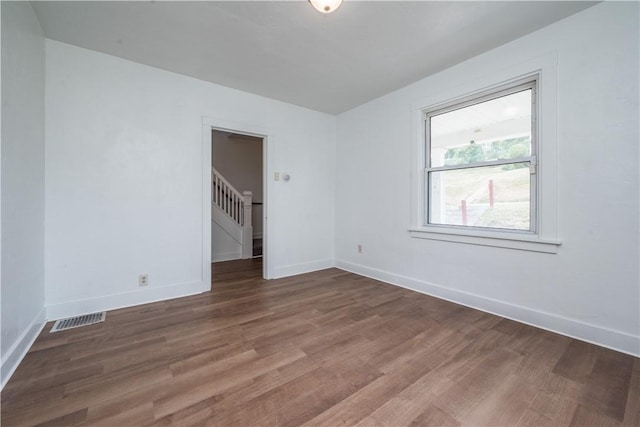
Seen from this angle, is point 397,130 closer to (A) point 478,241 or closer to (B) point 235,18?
(A) point 478,241

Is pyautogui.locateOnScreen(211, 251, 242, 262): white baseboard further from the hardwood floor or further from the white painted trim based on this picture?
the hardwood floor

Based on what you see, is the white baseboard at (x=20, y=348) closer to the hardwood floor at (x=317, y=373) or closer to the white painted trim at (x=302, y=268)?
the hardwood floor at (x=317, y=373)

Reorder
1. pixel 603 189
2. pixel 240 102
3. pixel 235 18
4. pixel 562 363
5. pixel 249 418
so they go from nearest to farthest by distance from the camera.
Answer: pixel 249 418
pixel 562 363
pixel 603 189
pixel 235 18
pixel 240 102

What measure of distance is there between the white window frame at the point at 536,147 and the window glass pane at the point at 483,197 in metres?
0.09

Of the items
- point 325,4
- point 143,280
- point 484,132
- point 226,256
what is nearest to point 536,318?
point 484,132

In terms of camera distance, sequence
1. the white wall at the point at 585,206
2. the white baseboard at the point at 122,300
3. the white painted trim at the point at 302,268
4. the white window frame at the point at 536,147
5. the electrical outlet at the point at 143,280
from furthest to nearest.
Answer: the white painted trim at the point at 302,268, the electrical outlet at the point at 143,280, the white baseboard at the point at 122,300, the white window frame at the point at 536,147, the white wall at the point at 585,206

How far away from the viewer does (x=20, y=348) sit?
1782 mm

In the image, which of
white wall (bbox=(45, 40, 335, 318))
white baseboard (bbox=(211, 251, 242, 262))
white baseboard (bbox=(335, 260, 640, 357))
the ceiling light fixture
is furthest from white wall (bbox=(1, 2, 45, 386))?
white baseboard (bbox=(335, 260, 640, 357))

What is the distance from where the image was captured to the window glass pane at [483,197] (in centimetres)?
246

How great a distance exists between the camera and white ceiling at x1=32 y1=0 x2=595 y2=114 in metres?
1.99

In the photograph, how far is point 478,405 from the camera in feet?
4.61

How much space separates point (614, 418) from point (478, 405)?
0.64 metres

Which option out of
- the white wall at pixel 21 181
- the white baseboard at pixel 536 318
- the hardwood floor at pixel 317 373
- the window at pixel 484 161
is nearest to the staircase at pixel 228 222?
the hardwood floor at pixel 317 373

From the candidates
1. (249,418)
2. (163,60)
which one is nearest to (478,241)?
(249,418)
